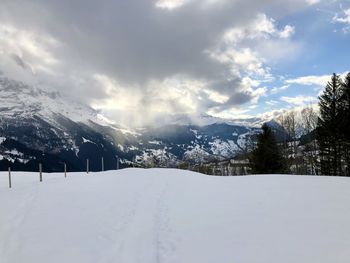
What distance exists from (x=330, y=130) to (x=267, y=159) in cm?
900

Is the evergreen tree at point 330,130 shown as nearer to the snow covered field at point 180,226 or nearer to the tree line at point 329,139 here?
the tree line at point 329,139

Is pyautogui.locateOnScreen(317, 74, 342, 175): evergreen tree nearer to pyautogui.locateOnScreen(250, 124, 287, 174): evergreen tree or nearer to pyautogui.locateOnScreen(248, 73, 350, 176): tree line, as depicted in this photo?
pyautogui.locateOnScreen(248, 73, 350, 176): tree line

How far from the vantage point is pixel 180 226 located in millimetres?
13086

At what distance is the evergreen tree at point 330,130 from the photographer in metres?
48.0

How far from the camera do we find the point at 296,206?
15.5m

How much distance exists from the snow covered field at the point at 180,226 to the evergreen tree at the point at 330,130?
29.8 metres

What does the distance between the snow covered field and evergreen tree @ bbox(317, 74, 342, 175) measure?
29.8m

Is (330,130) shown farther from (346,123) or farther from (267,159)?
(267,159)

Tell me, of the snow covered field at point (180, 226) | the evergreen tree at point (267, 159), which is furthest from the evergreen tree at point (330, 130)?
the snow covered field at point (180, 226)

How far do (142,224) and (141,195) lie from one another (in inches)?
238

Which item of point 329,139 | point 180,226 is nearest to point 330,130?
point 329,139

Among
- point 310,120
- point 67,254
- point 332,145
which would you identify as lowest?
point 67,254

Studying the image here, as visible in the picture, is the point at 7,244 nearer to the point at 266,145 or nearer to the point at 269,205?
the point at 269,205

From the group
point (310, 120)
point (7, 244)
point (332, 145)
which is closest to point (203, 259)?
point (7, 244)
